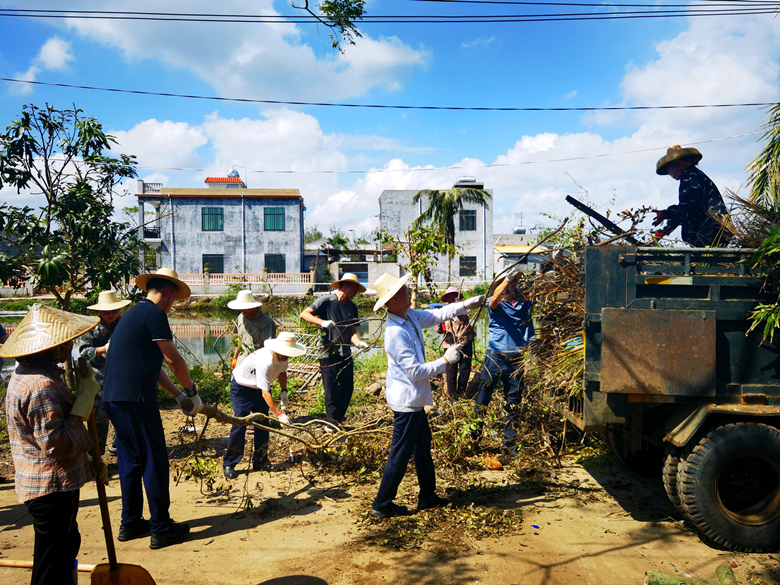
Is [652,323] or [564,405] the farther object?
[564,405]

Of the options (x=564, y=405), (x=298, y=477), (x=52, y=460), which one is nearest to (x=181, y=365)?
(x=52, y=460)

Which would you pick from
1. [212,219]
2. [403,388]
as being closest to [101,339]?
[403,388]

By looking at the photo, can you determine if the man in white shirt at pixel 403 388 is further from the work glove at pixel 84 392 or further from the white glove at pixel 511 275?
the work glove at pixel 84 392

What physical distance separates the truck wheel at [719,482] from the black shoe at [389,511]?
2.02 meters

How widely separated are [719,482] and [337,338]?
3.73 m

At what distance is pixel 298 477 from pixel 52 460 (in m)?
2.68

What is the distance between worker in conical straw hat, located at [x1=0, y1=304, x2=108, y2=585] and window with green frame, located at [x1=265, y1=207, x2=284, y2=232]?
3073 centimetres

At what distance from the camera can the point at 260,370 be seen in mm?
4723

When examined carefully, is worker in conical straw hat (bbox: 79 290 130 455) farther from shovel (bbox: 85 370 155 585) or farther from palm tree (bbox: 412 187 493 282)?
palm tree (bbox: 412 187 493 282)

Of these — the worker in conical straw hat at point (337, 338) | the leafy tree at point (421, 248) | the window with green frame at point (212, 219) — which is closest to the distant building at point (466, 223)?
the window with green frame at point (212, 219)

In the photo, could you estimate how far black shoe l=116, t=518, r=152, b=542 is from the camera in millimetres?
3798

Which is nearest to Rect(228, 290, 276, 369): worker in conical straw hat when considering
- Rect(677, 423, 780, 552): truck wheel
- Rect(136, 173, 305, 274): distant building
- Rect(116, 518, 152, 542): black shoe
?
Rect(116, 518, 152, 542): black shoe

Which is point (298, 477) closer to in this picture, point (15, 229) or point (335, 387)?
point (335, 387)

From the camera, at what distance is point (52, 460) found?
2.69 meters
